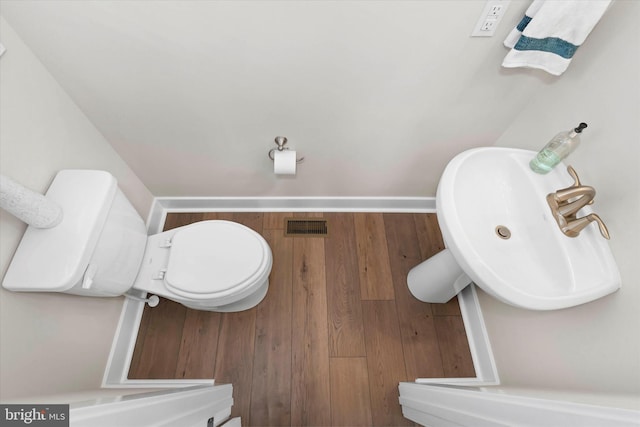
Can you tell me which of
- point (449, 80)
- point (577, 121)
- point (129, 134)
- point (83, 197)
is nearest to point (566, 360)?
point (577, 121)

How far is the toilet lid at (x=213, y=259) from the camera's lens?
3.71 feet

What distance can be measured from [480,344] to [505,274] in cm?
77

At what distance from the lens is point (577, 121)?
0.90 m

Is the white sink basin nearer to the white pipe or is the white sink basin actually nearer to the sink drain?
the sink drain

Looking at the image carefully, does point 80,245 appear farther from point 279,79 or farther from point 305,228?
point 305,228

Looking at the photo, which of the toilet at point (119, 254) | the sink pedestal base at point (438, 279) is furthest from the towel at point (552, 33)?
the toilet at point (119, 254)

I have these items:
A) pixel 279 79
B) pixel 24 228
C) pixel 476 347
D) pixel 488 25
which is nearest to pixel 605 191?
pixel 488 25

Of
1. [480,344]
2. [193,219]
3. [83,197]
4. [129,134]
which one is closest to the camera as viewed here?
[83,197]

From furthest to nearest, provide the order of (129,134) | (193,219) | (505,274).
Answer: (193,219) → (129,134) → (505,274)

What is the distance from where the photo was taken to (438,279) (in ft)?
4.36

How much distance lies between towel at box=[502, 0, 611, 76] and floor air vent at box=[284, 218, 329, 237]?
116 centimetres

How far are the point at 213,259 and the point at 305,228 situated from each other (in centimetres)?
68

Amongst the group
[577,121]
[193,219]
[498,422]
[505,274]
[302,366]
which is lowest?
[498,422]

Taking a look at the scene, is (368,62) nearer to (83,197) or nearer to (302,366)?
(83,197)
